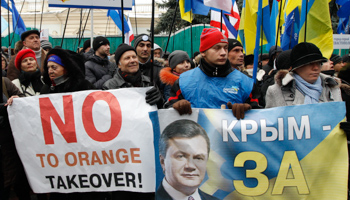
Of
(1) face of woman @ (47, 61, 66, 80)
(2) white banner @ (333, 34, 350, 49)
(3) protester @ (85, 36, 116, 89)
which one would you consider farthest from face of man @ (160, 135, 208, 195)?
(2) white banner @ (333, 34, 350, 49)

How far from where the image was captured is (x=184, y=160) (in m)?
2.91

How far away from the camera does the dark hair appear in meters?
3.00

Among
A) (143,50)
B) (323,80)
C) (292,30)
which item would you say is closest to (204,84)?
(323,80)

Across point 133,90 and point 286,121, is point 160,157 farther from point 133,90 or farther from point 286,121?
point 286,121

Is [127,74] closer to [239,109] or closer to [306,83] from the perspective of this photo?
[239,109]

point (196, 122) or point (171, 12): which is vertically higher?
point (171, 12)

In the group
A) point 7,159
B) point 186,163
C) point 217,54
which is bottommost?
point 7,159

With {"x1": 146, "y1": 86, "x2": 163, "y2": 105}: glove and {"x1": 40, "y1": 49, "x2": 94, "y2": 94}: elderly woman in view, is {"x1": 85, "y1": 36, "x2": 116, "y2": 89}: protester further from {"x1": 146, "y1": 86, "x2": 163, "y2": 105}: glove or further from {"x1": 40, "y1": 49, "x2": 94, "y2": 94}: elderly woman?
{"x1": 146, "y1": 86, "x2": 163, "y2": 105}: glove

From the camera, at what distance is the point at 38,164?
3461mm

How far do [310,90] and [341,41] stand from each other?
6005mm

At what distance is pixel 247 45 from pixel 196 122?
9.39 ft

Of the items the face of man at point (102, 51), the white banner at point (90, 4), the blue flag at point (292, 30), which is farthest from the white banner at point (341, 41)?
the white banner at point (90, 4)

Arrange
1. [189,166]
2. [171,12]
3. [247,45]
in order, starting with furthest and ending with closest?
[171,12]
[247,45]
[189,166]

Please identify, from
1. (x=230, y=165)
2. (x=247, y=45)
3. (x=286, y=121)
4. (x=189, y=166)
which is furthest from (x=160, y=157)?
(x=247, y=45)
